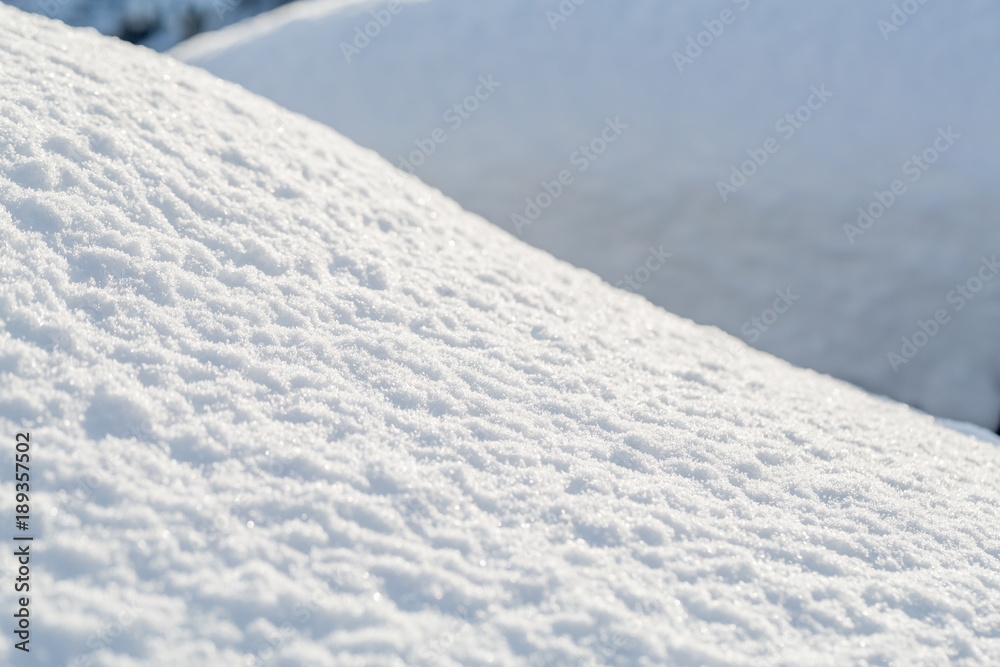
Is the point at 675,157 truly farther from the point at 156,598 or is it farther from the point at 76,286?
the point at 156,598

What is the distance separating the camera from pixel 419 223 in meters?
2.44

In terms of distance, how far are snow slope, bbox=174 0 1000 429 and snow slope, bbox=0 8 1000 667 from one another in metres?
2.12

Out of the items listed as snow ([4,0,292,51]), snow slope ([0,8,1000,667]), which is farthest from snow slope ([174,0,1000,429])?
snow ([4,0,292,51])

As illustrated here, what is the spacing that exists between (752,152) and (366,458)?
12.3ft

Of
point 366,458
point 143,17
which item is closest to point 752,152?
point 366,458

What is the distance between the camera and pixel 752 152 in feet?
14.4

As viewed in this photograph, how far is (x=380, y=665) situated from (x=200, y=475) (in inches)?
18.3

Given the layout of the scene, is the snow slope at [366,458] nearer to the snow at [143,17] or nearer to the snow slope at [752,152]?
the snow slope at [752,152]

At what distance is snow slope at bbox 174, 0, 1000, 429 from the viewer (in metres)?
4.13

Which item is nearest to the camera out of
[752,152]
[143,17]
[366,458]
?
[366,458]

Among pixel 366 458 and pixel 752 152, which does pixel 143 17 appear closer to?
pixel 752 152

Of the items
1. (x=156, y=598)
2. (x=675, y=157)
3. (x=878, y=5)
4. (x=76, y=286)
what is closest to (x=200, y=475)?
(x=156, y=598)

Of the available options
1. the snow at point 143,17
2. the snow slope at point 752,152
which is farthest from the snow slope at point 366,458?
the snow at point 143,17

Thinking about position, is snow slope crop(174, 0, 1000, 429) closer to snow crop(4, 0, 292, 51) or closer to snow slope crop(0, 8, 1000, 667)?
snow slope crop(0, 8, 1000, 667)
